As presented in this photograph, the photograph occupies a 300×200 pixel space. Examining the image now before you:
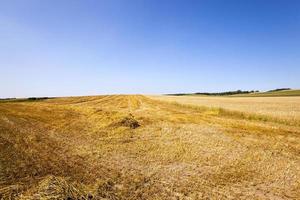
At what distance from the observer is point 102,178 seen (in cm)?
658

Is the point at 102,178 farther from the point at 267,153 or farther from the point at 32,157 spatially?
the point at 267,153

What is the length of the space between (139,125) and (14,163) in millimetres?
8213

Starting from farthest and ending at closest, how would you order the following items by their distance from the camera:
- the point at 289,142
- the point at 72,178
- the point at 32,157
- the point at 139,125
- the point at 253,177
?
the point at 139,125 < the point at 289,142 < the point at 32,157 < the point at 253,177 < the point at 72,178

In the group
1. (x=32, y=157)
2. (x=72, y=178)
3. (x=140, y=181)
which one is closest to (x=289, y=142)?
(x=140, y=181)

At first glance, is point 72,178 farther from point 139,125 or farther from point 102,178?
point 139,125

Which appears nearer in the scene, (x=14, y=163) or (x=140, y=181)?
(x=140, y=181)

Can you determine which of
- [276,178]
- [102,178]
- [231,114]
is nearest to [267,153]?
[276,178]

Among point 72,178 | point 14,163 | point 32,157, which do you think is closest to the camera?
point 72,178

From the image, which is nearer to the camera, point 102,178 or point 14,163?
point 102,178

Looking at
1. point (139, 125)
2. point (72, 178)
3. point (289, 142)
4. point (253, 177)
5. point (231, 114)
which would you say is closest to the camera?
point (72, 178)

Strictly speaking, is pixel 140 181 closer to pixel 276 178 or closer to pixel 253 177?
pixel 253 177

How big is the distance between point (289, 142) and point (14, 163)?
10531 mm

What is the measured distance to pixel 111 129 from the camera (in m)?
13.7

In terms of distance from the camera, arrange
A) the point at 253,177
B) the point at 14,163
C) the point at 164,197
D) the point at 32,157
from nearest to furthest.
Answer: the point at 164,197 < the point at 253,177 < the point at 14,163 < the point at 32,157
